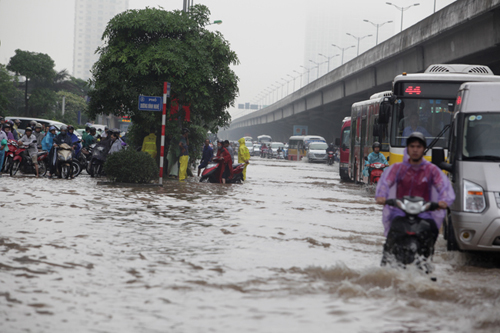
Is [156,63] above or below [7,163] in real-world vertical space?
above

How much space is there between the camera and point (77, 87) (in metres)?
94.0

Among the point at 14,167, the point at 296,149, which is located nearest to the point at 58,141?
the point at 14,167

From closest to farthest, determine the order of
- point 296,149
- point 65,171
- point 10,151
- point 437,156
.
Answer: point 437,156, point 65,171, point 10,151, point 296,149

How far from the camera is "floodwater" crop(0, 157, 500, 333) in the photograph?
17.3ft

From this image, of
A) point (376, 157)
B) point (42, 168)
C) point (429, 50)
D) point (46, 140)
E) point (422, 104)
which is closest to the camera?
point (422, 104)

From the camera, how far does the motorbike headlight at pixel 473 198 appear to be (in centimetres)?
836

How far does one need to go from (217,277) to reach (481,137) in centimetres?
425

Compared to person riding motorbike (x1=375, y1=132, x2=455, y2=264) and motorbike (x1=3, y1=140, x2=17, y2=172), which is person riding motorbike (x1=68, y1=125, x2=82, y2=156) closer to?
motorbike (x1=3, y1=140, x2=17, y2=172)

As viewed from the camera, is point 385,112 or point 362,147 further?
point 362,147

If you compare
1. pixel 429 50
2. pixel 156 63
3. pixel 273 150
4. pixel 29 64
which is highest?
pixel 29 64

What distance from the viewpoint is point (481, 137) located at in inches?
359

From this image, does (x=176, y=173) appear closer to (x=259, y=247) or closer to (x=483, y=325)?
(x=259, y=247)

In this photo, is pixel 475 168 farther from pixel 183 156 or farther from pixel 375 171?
pixel 183 156

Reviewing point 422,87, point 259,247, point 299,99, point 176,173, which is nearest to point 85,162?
point 176,173
